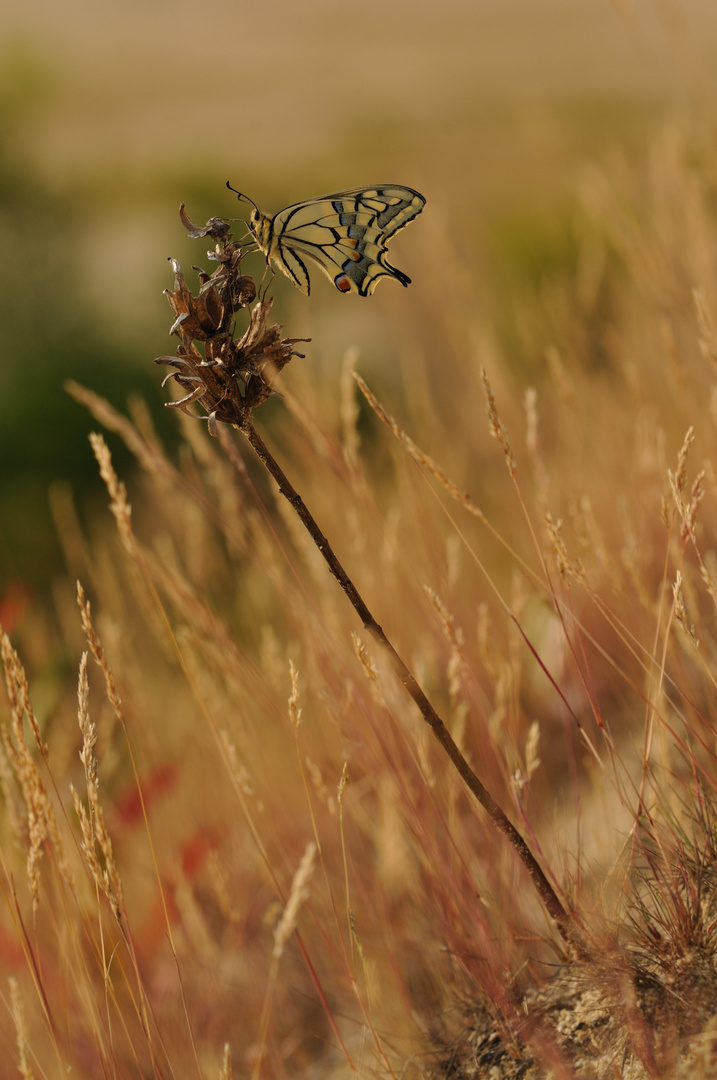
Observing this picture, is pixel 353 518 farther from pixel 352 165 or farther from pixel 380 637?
pixel 352 165

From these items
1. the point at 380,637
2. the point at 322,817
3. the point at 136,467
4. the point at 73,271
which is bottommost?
the point at 322,817

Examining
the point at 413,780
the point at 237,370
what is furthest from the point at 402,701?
the point at 237,370

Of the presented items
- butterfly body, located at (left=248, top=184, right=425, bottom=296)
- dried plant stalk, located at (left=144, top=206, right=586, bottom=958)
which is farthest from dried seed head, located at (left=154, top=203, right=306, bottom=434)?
butterfly body, located at (left=248, top=184, right=425, bottom=296)

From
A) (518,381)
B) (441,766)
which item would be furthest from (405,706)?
(518,381)

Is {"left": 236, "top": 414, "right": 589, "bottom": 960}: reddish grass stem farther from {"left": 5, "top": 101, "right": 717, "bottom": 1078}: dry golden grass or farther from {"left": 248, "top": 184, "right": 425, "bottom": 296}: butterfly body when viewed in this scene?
{"left": 248, "top": 184, "right": 425, "bottom": 296}: butterfly body

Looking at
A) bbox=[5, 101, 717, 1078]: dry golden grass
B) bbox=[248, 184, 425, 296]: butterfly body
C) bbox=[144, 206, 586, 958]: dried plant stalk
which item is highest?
bbox=[248, 184, 425, 296]: butterfly body

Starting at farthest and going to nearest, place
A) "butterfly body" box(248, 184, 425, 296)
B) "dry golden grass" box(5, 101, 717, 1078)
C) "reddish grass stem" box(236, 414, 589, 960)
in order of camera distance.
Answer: "butterfly body" box(248, 184, 425, 296)
"dry golden grass" box(5, 101, 717, 1078)
"reddish grass stem" box(236, 414, 589, 960)
